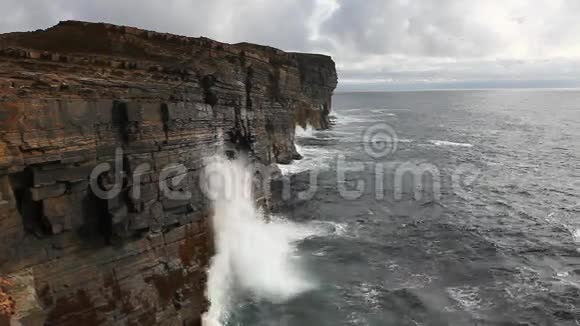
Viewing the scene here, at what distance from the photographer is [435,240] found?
103ft

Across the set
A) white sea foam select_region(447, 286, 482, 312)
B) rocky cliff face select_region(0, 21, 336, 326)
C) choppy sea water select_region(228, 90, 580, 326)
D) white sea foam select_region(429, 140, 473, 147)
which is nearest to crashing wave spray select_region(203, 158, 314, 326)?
choppy sea water select_region(228, 90, 580, 326)

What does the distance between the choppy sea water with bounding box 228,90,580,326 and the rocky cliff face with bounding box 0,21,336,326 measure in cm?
Result: 512

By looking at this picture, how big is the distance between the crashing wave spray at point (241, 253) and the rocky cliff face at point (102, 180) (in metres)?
1.34

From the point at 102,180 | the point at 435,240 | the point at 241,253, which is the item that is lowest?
the point at 435,240

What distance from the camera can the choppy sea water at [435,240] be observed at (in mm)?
21828

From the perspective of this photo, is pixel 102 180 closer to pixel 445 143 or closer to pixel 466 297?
pixel 466 297

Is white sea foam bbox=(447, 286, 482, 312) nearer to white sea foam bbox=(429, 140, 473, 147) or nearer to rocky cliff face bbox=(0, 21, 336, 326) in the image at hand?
rocky cliff face bbox=(0, 21, 336, 326)

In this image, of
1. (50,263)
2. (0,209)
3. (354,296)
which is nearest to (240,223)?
(354,296)

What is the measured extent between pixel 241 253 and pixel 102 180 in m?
11.4

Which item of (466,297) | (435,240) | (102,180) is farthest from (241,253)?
(435,240)

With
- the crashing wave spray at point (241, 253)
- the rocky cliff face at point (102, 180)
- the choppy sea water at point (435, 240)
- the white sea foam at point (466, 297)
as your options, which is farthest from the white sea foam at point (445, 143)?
the rocky cliff face at point (102, 180)

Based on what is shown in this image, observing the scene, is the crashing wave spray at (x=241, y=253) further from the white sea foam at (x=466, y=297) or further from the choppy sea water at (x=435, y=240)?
the white sea foam at (x=466, y=297)

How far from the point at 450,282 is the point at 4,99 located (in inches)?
903

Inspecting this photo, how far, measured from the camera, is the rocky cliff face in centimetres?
1412
